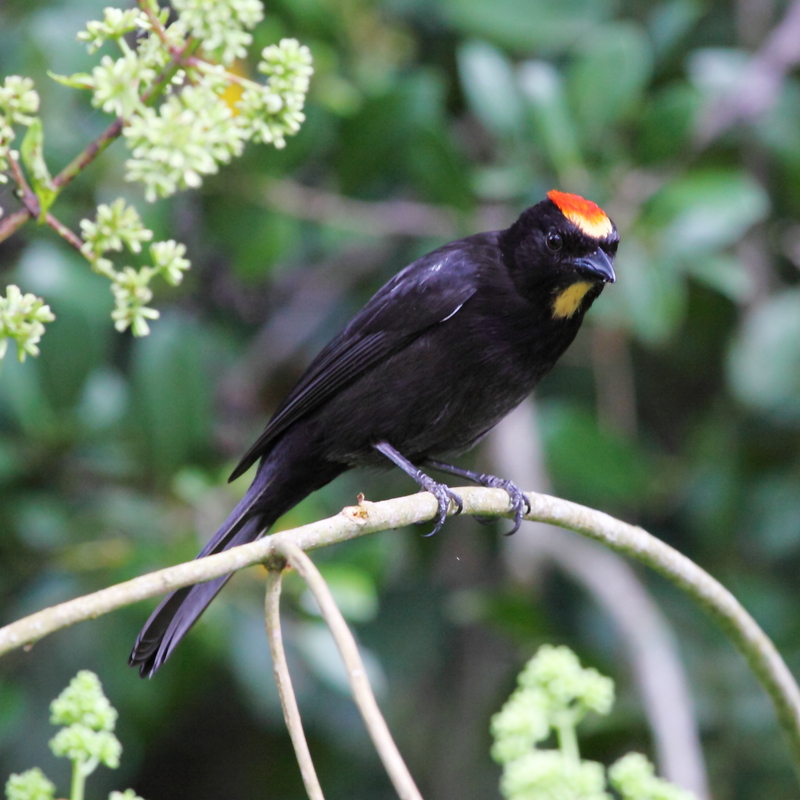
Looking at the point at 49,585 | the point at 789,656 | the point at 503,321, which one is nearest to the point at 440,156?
the point at 503,321

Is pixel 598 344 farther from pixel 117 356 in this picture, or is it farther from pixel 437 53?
pixel 117 356

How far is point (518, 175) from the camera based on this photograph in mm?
3914

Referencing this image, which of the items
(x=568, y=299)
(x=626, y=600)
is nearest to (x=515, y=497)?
(x=568, y=299)

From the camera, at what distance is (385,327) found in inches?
118

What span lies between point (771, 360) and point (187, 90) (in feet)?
10.1

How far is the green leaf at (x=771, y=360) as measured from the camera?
12.5 feet

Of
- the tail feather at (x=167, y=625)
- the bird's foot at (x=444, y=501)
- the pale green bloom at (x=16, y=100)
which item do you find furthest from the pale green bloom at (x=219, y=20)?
the bird's foot at (x=444, y=501)

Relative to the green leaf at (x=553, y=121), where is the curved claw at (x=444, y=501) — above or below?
below

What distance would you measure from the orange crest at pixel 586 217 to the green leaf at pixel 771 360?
1.18 meters

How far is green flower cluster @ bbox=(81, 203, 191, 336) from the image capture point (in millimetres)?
1206

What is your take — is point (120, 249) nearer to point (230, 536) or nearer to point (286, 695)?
point (286, 695)

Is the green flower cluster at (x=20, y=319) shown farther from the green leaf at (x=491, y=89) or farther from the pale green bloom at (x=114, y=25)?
the green leaf at (x=491, y=89)

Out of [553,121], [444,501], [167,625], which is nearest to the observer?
[167,625]

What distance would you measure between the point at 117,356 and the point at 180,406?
2.85 ft
